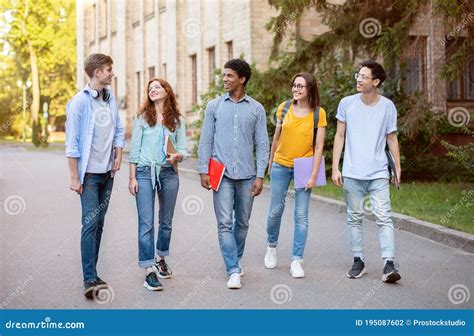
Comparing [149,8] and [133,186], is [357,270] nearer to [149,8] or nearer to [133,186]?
[133,186]

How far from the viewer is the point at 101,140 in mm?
6734

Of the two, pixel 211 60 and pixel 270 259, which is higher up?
pixel 211 60

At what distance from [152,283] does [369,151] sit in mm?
2184

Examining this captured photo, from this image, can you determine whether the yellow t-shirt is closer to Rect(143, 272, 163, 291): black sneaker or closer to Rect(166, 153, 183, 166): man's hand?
Rect(166, 153, 183, 166): man's hand

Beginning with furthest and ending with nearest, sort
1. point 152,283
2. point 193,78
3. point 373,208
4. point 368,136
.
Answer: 1. point 193,78
2. point 373,208
3. point 368,136
4. point 152,283

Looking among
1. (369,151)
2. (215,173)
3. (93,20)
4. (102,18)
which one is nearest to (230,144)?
(215,173)

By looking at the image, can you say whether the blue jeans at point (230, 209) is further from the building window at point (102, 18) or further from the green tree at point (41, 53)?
the building window at point (102, 18)

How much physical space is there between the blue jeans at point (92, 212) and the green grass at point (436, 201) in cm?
467

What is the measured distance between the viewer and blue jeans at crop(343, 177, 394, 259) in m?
7.46

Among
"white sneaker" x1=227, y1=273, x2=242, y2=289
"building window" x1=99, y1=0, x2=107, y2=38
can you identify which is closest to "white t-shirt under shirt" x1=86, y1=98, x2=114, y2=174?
"white sneaker" x1=227, y1=273, x2=242, y2=289

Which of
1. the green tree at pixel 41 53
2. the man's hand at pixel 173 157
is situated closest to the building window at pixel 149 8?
the green tree at pixel 41 53

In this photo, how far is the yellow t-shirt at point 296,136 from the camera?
25.0 ft
